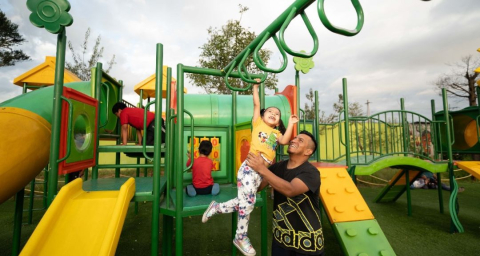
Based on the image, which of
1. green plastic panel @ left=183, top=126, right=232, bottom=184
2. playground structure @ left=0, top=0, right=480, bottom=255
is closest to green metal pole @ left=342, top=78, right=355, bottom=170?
playground structure @ left=0, top=0, right=480, bottom=255

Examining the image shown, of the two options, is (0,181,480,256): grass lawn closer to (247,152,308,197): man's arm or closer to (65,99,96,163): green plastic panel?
(65,99,96,163): green plastic panel

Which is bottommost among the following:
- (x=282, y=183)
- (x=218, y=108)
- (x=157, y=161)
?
(x=282, y=183)

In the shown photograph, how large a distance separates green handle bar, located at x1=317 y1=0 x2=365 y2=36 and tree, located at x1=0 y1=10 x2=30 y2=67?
2202cm

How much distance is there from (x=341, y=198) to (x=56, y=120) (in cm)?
346

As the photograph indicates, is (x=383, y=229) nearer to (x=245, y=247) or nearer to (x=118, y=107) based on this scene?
(x=245, y=247)

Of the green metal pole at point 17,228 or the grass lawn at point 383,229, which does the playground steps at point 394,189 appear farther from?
the green metal pole at point 17,228

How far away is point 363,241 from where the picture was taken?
2.94m

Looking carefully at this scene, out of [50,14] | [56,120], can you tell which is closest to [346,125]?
[56,120]

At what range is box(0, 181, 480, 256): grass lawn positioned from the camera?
3656 mm

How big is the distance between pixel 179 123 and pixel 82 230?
1.17 metres

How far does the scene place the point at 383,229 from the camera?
462 cm

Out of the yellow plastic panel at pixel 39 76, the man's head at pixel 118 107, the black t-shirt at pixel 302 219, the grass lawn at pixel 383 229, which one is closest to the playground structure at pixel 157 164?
the man's head at pixel 118 107

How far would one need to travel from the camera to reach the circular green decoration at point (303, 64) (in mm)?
4875

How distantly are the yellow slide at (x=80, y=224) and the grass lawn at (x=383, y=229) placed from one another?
166cm
